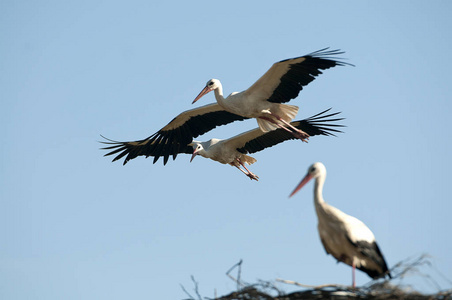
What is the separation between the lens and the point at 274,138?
1148 centimetres

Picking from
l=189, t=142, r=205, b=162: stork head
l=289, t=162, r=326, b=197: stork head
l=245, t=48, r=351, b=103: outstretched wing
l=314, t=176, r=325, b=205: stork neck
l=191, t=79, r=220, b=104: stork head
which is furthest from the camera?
l=189, t=142, r=205, b=162: stork head

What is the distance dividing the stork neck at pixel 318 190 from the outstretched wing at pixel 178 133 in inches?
197

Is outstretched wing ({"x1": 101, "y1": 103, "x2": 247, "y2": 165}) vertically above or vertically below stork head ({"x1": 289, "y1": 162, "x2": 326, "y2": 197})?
above

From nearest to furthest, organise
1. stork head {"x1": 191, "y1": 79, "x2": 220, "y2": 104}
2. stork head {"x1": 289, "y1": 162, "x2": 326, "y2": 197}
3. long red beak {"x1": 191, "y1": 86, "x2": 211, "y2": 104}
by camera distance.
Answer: stork head {"x1": 289, "y1": 162, "x2": 326, "y2": 197} → stork head {"x1": 191, "y1": 79, "x2": 220, "y2": 104} → long red beak {"x1": 191, "y1": 86, "x2": 211, "y2": 104}

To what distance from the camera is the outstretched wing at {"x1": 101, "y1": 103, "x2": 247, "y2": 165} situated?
11.6 metres

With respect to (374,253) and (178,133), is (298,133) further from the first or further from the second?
(374,253)

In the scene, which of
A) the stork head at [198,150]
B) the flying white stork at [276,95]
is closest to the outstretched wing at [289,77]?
the flying white stork at [276,95]

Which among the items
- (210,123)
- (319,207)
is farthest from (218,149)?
(319,207)

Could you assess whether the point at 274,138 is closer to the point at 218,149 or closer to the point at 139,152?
the point at 218,149

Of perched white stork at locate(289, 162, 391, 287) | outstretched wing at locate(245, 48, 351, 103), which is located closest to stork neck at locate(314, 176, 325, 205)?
perched white stork at locate(289, 162, 391, 287)

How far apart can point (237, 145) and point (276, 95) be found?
189 cm

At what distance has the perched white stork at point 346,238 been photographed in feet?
21.2

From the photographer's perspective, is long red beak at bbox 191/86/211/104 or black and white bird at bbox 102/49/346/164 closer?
black and white bird at bbox 102/49/346/164

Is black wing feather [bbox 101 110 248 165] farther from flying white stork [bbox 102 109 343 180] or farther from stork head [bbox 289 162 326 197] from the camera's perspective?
stork head [bbox 289 162 326 197]
